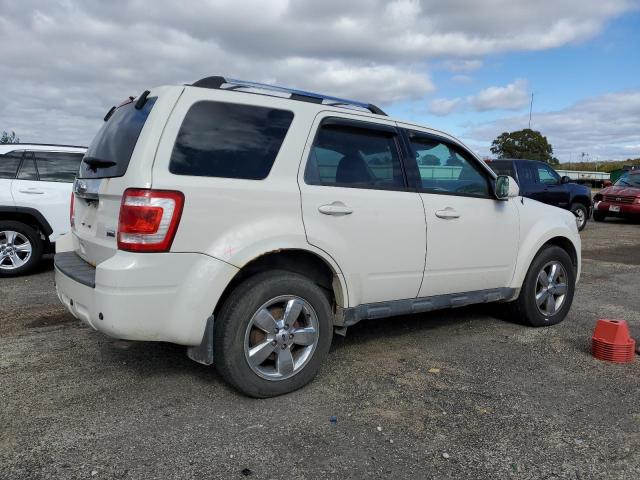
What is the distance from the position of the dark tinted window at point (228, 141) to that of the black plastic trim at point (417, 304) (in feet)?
3.98

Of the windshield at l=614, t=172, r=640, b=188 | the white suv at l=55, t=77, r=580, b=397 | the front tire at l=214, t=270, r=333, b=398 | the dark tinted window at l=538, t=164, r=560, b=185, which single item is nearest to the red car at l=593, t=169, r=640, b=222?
the windshield at l=614, t=172, r=640, b=188

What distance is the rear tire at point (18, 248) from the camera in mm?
7469

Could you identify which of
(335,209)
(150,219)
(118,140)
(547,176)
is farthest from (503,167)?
(150,219)

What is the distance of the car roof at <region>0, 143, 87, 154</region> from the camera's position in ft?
25.2

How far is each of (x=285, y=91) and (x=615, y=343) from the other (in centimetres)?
311

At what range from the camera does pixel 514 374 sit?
4.08m

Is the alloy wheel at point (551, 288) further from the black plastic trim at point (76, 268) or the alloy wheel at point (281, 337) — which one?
the black plastic trim at point (76, 268)

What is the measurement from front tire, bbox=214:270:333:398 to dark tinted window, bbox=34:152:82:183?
5.42 m

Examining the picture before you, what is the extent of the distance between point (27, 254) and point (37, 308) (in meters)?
2.14

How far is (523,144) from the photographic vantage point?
60781 mm

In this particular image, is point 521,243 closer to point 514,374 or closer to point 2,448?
point 514,374

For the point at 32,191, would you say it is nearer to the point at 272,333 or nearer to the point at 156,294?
the point at 156,294

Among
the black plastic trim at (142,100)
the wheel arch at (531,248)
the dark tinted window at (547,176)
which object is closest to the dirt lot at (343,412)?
the wheel arch at (531,248)

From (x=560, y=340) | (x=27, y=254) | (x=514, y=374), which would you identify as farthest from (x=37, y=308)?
(x=560, y=340)
